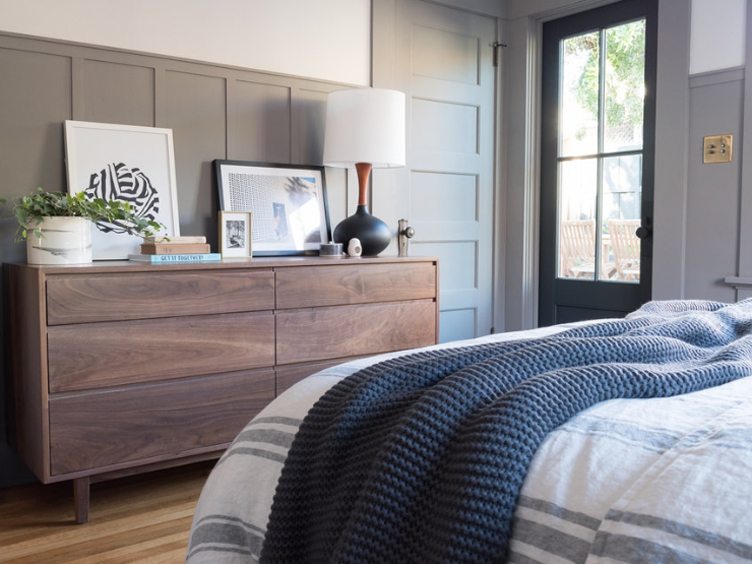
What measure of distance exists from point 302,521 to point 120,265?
65.4 inches

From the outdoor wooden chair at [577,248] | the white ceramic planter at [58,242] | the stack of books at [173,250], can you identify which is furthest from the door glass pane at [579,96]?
the white ceramic planter at [58,242]

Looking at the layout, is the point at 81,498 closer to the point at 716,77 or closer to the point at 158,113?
the point at 158,113

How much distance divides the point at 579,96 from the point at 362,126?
1436 millimetres

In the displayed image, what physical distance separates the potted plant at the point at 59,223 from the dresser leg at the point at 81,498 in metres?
0.73

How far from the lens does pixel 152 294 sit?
7.88 ft

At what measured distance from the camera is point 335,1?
3404 mm

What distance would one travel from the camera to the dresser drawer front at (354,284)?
2721 mm

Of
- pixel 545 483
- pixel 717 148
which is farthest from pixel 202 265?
pixel 717 148

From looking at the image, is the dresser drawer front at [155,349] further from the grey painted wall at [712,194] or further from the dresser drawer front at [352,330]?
the grey painted wall at [712,194]

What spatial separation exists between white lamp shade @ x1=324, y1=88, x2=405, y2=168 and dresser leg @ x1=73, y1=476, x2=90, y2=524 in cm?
166

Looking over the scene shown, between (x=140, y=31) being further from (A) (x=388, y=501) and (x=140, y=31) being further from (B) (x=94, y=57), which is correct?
(A) (x=388, y=501)

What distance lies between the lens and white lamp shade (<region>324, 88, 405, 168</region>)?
3.11 m

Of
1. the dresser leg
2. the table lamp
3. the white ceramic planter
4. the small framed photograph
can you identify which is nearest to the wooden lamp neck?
the table lamp

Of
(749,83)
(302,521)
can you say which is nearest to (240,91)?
(749,83)
